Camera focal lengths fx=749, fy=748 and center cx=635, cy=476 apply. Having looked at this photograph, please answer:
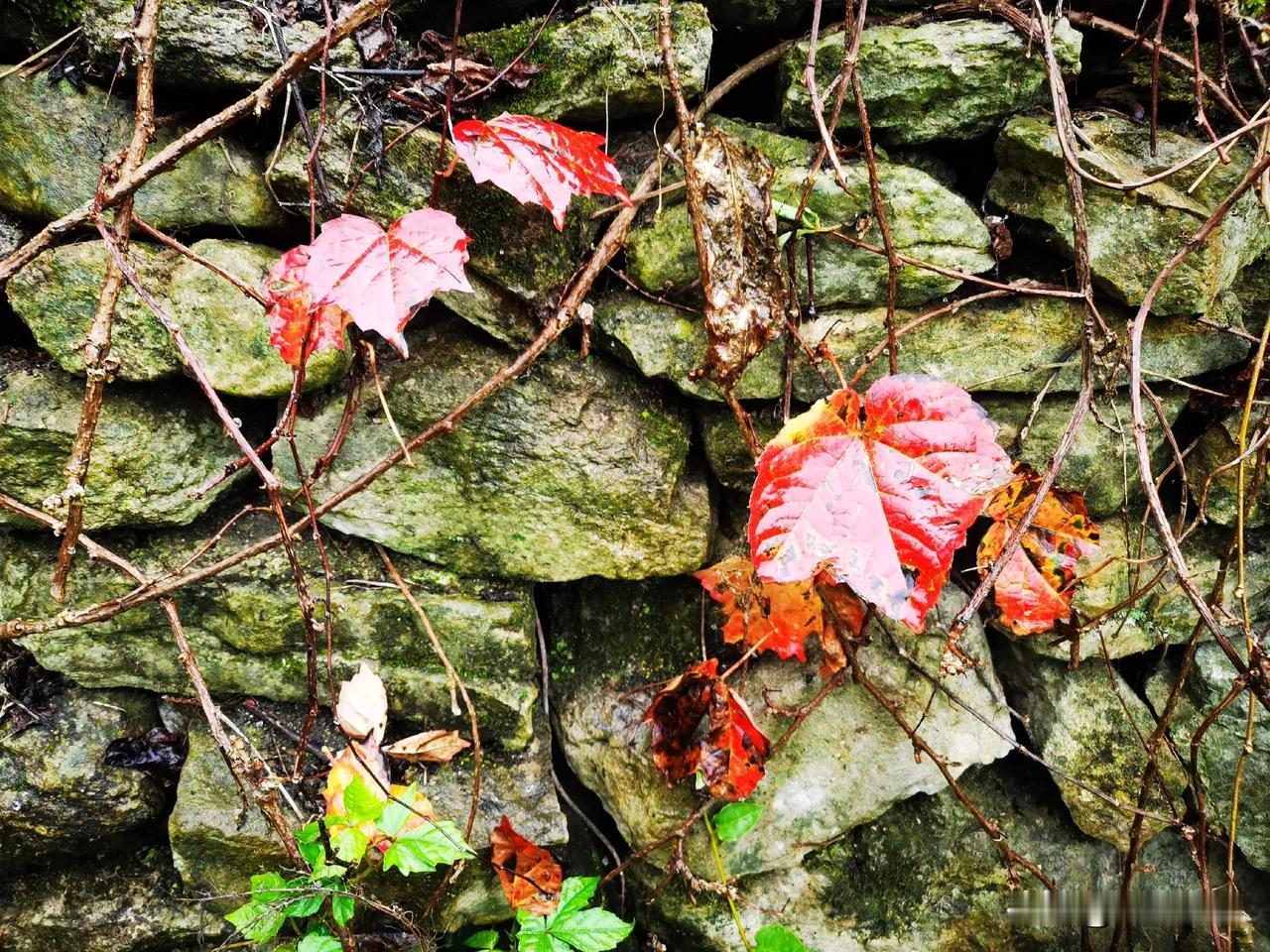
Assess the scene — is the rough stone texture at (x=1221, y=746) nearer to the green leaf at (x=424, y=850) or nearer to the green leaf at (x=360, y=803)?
the green leaf at (x=424, y=850)

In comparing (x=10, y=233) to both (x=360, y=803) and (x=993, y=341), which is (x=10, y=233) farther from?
(x=993, y=341)

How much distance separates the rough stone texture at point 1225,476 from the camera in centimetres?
194

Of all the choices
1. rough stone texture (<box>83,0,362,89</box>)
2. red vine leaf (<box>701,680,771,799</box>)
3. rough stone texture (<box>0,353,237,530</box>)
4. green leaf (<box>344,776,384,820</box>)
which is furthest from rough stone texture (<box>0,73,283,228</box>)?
Result: red vine leaf (<box>701,680,771,799</box>)

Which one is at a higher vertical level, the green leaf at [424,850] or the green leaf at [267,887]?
the green leaf at [424,850]

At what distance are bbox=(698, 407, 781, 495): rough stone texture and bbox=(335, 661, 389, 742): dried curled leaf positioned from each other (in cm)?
103

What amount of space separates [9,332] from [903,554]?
208 cm

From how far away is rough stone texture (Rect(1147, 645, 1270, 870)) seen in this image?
2070 millimetres

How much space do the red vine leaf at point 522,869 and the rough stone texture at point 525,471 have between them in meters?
0.67

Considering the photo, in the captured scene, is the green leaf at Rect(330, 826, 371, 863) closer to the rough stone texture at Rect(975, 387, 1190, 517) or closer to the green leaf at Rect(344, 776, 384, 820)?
the green leaf at Rect(344, 776, 384, 820)

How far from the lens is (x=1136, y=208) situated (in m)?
1.75

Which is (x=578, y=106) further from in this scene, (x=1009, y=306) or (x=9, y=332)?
(x=9, y=332)

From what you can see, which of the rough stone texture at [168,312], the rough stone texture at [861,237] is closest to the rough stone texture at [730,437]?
the rough stone texture at [861,237]

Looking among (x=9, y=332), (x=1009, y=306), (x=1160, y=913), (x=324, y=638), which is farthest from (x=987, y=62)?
(x=9, y=332)

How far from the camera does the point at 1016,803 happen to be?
217 centimetres
